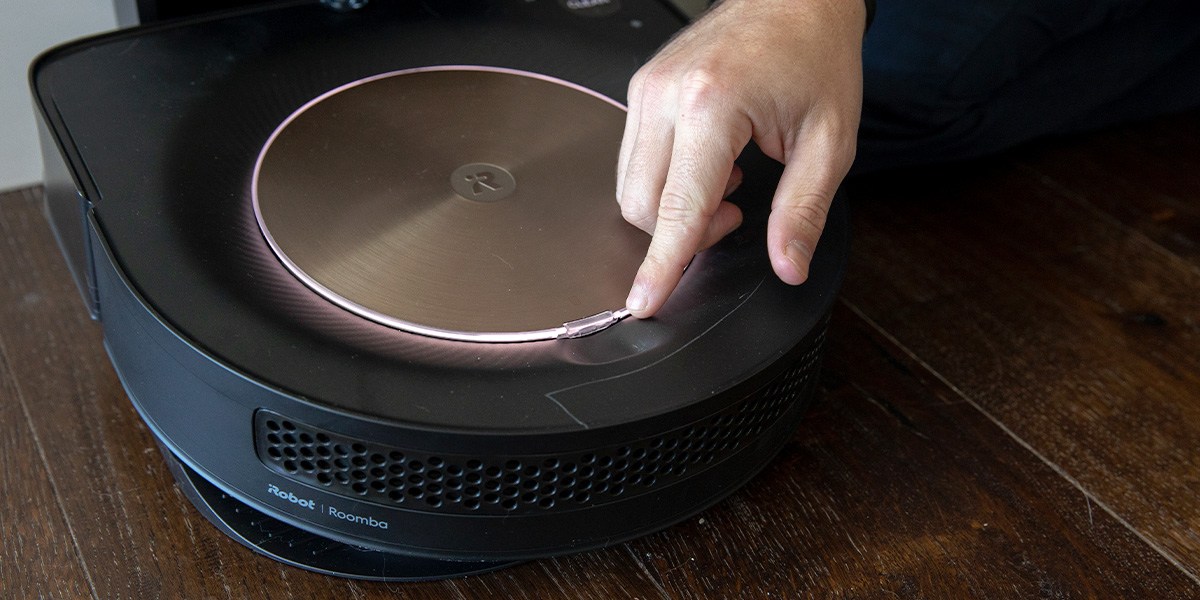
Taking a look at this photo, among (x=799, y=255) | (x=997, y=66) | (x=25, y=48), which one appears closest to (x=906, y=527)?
(x=799, y=255)

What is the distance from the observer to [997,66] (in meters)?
0.94

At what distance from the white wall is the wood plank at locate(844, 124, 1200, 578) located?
66 centimetres

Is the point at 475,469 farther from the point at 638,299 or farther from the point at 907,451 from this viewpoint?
the point at 907,451

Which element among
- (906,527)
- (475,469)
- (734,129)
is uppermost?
(734,129)

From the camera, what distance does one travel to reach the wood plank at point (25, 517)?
607mm

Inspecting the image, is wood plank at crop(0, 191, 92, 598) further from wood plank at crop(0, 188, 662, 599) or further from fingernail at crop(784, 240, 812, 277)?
fingernail at crop(784, 240, 812, 277)

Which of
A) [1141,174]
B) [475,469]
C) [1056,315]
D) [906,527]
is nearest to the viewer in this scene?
[475,469]

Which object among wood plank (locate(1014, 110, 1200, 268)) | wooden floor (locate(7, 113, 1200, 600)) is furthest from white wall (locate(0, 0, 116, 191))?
wood plank (locate(1014, 110, 1200, 268))

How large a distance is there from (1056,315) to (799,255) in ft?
1.16

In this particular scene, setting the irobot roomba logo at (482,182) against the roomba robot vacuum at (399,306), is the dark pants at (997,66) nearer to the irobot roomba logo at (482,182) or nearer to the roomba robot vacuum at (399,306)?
the roomba robot vacuum at (399,306)

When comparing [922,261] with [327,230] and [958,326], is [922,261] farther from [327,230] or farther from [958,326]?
[327,230]

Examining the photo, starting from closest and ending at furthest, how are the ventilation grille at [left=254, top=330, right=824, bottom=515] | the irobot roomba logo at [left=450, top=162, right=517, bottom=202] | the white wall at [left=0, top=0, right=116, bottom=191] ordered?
the ventilation grille at [left=254, top=330, right=824, bottom=515]
the irobot roomba logo at [left=450, top=162, right=517, bottom=202]
the white wall at [left=0, top=0, right=116, bottom=191]

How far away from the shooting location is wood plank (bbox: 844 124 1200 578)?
748mm

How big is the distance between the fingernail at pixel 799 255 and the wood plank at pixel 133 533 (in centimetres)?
20
